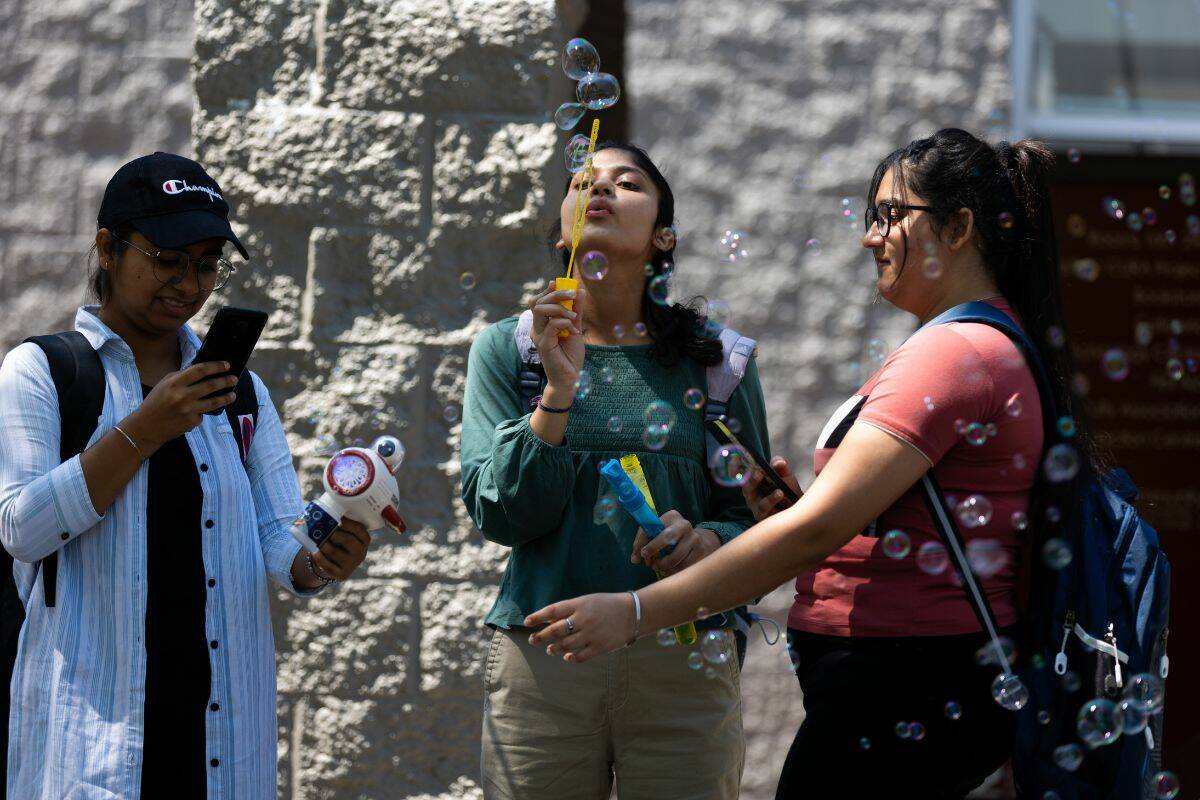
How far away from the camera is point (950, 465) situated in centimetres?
213

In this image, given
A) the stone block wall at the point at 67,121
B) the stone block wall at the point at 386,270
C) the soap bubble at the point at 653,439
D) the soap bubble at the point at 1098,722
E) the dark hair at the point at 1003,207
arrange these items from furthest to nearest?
1. the stone block wall at the point at 67,121
2. the stone block wall at the point at 386,270
3. the soap bubble at the point at 653,439
4. the dark hair at the point at 1003,207
5. the soap bubble at the point at 1098,722

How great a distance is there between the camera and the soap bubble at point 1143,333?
482 cm

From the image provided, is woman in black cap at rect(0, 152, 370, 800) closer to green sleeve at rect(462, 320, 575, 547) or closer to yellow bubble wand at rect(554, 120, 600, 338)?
green sleeve at rect(462, 320, 575, 547)

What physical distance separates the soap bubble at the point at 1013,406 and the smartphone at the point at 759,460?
523mm

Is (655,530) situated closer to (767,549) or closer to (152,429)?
(767,549)

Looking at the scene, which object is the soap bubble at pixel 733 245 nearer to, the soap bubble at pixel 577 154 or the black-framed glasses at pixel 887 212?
the soap bubble at pixel 577 154

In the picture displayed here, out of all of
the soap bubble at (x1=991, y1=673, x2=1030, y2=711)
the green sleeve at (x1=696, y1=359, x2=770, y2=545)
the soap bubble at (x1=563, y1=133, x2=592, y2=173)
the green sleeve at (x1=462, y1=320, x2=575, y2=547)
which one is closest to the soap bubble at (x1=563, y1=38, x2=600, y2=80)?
the soap bubble at (x1=563, y1=133, x2=592, y2=173)

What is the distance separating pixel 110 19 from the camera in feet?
13.7

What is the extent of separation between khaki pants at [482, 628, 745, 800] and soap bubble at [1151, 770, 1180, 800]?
2.56 feet

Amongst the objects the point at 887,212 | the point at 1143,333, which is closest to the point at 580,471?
the point at 887,212

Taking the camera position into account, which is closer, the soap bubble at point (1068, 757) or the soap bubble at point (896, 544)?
the soap bubble at point (1068, 757)

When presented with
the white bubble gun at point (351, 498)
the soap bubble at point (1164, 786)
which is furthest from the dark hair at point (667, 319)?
the soap bubble at point (1164, 786)

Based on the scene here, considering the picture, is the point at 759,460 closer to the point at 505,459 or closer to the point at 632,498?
the point at 632,498

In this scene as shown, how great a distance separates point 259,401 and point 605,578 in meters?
0.78
